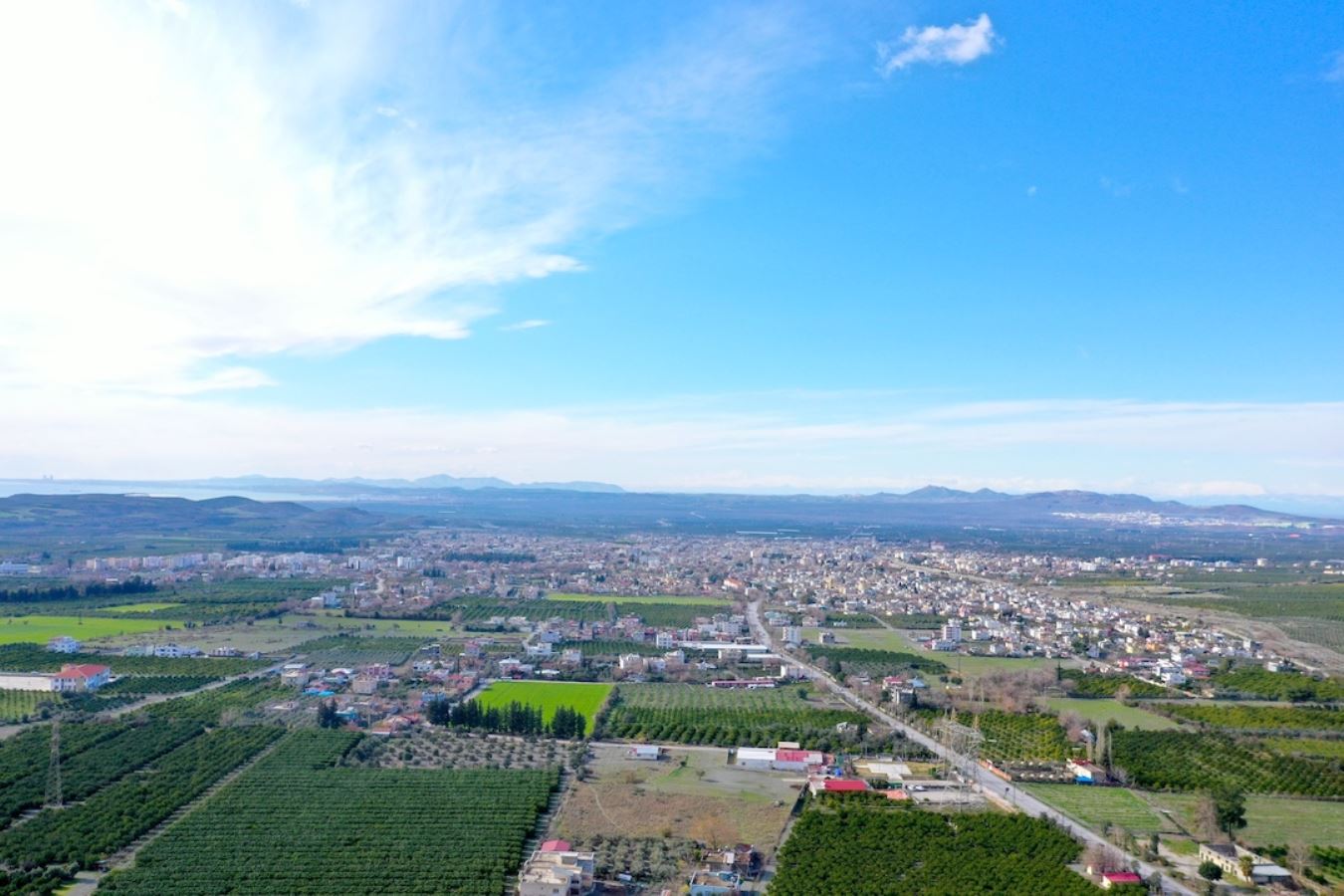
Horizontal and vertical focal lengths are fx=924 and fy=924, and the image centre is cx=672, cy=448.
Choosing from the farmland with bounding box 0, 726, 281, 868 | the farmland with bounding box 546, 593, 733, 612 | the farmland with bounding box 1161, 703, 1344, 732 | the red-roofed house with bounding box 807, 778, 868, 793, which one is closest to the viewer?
the farmland with bounding box 0, 726, 281, 868

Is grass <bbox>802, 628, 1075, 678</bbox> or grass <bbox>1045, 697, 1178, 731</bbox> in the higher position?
grass <bbox>802, 628, 1075, 678</bbox>

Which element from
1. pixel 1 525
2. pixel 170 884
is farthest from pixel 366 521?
pixel 170 884

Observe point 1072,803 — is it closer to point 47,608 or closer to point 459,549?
point 47,608

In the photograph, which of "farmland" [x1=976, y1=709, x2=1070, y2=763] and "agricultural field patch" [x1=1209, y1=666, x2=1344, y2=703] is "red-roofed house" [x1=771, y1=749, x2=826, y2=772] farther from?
"agricultural field patch" [x1=1209, y1=666, x2=1344, y2=703]

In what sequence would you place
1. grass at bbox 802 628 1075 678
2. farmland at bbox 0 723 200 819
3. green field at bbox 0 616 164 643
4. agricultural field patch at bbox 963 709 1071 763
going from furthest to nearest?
green field at bbox 0 616 164 643
grass at bbox 802 628 1075 678
agricultural field patch at bbox 963 709 1071 763
farmland at bbox 0 723 200 819

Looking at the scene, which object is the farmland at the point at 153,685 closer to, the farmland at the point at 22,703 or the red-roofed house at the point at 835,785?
the farmland at the point at 22,703

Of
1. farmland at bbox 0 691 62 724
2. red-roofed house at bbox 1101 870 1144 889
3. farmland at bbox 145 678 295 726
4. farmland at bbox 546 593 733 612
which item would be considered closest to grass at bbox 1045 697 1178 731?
red-roofed house at bbox 1101 870 1144 889
